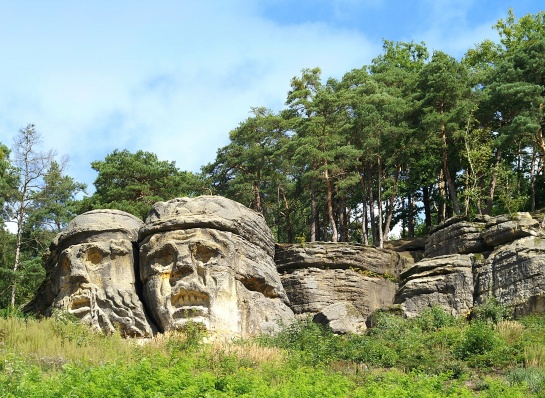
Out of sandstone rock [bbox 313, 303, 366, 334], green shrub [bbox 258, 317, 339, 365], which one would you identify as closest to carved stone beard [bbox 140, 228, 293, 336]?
green shrub [bbox 258, 317, 339, 365]

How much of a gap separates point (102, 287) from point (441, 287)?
11.2m

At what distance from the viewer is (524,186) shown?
138ft

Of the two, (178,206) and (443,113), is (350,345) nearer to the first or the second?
(178,206)

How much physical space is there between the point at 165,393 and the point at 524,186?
3302 centimetres

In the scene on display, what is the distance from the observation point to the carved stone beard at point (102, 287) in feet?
79.5

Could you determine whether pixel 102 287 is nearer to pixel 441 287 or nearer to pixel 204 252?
pixel 204 252

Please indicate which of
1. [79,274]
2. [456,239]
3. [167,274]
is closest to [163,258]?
[167,274]

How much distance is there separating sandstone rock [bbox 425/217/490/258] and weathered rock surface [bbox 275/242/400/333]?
2050mm

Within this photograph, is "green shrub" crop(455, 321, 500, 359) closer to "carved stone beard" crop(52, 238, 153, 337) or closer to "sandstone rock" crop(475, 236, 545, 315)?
"sandstone rock" crop(475, 236, 545, 315)

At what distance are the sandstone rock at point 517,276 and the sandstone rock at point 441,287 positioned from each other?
42cm

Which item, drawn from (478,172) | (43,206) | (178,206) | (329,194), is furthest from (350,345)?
(43,206)

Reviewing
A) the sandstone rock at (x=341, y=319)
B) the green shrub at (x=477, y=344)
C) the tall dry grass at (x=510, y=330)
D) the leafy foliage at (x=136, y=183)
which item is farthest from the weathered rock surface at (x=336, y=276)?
the leafy foliage at (x=136, y=183)

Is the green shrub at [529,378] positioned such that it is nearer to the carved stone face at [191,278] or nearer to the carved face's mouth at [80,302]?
the carved stone face at [191,278]

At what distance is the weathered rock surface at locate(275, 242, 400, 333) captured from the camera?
2978 cm
